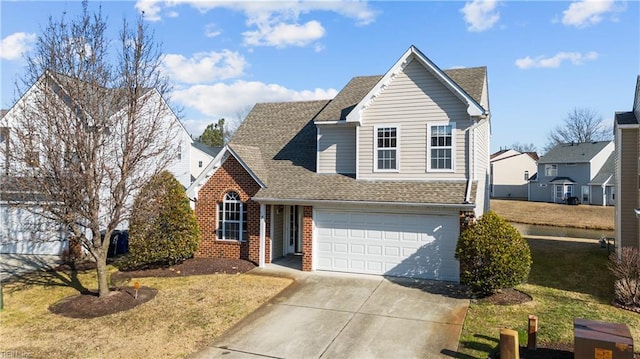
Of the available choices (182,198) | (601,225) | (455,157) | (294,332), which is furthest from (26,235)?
(601,225)

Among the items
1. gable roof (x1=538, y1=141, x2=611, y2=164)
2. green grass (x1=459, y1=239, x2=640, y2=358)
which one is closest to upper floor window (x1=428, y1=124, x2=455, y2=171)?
green grass (x1=459, y1=239, x2=640, y2=358)

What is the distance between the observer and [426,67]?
14.5 metres

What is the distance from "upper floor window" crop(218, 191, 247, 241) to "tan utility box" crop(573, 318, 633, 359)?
11.9 metres

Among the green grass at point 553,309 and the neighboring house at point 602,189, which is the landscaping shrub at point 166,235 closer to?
the green grass at point 553,309

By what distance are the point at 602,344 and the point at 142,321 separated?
383 inches

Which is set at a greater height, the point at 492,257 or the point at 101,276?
the point at 492,257

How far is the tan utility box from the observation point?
6.63m

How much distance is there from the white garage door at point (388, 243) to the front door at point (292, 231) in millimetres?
2493

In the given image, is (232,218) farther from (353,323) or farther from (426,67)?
(426,67)

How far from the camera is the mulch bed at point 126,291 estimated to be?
35.7 ft

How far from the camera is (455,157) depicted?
14.2 m

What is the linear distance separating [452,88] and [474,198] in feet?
12.9

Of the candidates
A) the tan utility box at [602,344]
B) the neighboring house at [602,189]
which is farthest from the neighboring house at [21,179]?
the neighboring house at [602,189]

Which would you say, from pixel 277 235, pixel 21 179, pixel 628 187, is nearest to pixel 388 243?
pixel 277 235
